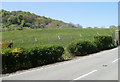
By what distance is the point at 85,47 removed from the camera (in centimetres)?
2641

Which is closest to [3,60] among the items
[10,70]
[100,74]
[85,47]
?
[10,70]

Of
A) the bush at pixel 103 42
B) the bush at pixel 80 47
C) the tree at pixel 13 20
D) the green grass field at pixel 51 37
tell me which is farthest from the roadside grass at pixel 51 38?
the tree at pixel 13 20

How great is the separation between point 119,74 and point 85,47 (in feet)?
42.5

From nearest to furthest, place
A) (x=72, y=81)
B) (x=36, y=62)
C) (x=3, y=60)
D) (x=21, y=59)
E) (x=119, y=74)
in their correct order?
(x=72, y=81) → (x=119, y=74) → (x=3, y=60) → (x=21, y=59) → (x=36, y=62)

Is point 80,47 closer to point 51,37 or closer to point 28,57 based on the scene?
point 28,57

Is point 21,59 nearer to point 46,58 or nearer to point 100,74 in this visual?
point 46,58

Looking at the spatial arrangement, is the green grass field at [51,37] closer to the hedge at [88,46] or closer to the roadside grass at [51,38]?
the roadside grass at [51,38]

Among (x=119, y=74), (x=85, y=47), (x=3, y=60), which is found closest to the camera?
(x=119, y=74)

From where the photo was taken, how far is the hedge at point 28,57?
15562 mm

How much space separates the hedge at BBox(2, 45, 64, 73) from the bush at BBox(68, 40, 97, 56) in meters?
4.31

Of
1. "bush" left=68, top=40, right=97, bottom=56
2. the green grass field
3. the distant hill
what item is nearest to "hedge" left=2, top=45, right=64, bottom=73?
"bush" left=68, top=40, right=97, bottom=56

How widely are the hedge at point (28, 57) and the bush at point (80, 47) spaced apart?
431 cm

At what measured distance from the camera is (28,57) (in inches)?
677

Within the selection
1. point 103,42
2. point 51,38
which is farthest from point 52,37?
point 103,42
